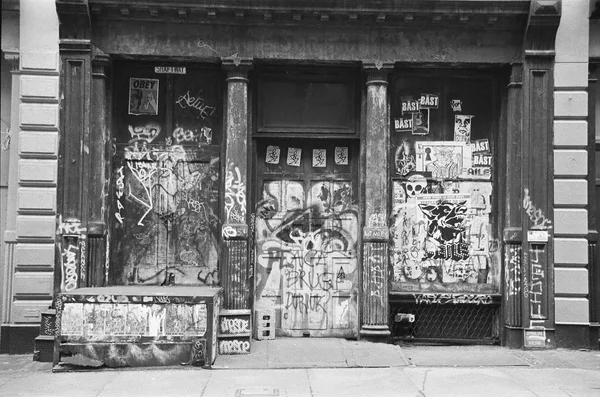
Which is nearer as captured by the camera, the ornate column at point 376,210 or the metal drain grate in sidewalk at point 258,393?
the metal drain grate in sidewalk at point 258,393

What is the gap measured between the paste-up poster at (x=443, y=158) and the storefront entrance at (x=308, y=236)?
44.9 inches

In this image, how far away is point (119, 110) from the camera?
11.1 meters

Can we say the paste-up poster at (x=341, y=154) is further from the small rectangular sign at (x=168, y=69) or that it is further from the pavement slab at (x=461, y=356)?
the pavement slab at (x=461, y=356)

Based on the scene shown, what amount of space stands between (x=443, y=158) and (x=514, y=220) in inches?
61.4

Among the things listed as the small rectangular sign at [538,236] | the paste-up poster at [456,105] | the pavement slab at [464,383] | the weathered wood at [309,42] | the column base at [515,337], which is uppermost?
the weathered wood at [309,42]

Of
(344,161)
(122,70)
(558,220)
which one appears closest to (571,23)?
(558,220)

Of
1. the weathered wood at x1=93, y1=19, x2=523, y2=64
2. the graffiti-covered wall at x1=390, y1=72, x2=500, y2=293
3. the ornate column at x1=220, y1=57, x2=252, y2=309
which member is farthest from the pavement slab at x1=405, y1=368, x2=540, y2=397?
the weathered wood at x1=93, y1=19, x2=523, y2=64

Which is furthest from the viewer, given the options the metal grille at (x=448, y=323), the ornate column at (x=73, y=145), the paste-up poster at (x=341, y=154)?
the paste-up poster at (x=341, y=154)

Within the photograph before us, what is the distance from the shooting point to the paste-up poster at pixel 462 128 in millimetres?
11328

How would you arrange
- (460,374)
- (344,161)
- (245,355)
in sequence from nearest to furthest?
(460,374)
(245,355)
(344,161)

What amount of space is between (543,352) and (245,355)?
4.67 m

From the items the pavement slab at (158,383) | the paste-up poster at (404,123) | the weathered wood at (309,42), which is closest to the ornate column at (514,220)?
the weathered wood at (309,42)

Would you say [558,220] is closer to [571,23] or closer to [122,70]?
[571,23]

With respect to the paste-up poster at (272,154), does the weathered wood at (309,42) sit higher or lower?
higher
